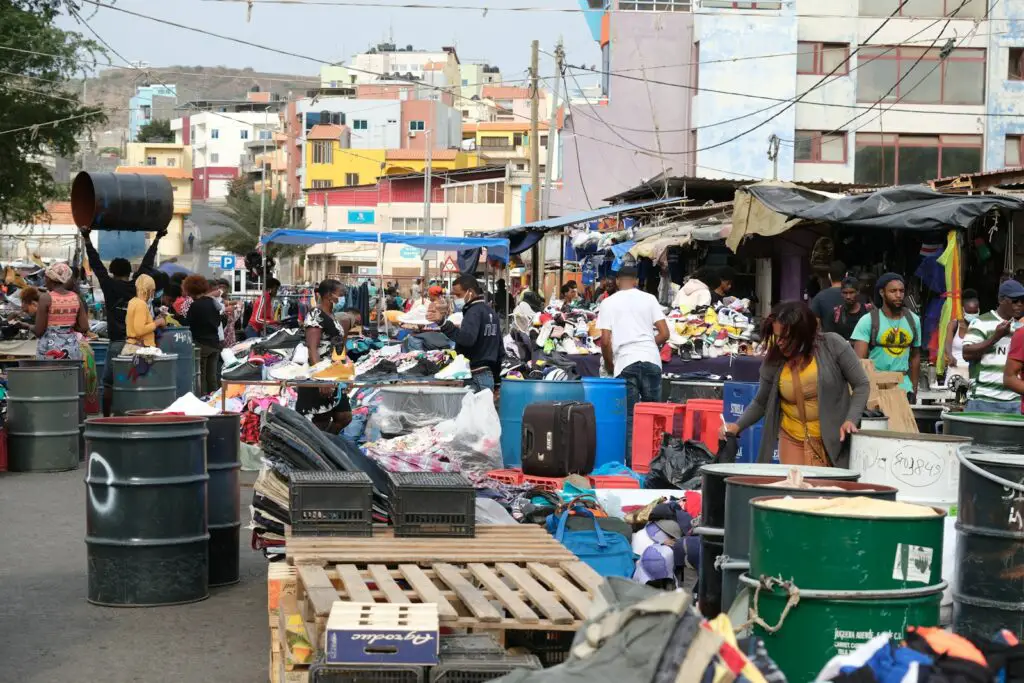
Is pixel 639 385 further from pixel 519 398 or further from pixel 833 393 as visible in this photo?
pixel 833 393

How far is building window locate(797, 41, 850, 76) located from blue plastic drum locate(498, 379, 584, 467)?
40672 millimetres

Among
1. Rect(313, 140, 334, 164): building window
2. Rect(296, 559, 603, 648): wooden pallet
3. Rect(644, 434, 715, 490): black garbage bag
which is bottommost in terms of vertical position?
Rect(644, 434, 715, 490): black garbage bag

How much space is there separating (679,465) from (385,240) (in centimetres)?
1461

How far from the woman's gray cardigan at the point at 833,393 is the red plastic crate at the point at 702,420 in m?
3.73

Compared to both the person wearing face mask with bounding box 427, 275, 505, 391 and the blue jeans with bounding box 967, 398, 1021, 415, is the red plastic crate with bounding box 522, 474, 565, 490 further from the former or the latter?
the blue jeans with bounding box 967, 398, 1021, 415

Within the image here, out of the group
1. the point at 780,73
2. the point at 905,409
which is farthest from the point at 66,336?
the point at 780,73

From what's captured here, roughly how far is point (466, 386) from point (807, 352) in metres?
5.78

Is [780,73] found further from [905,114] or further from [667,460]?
[667,460]

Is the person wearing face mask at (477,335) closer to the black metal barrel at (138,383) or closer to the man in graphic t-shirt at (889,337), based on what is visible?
the man in graphic t-shirt at (889,337)

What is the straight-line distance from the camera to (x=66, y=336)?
50.9 ft

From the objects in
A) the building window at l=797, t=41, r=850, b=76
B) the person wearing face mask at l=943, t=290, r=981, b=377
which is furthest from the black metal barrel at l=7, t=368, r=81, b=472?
the building window at l=797, t=41, r=850, b=76

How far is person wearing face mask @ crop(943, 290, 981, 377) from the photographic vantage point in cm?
1398

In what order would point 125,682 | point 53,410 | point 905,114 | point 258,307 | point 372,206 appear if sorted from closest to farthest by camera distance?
point 125,682, point 53,410, point 258,307, point 905,114, point 372,206

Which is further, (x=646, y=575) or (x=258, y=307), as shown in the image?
(x=258, y=307)
